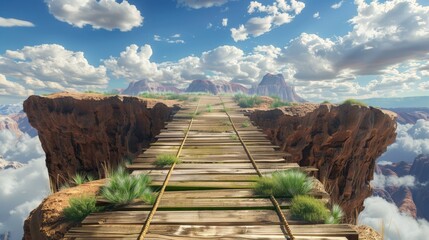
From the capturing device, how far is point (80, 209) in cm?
404

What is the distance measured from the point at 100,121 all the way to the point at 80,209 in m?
17.6

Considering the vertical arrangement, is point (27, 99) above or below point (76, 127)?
above

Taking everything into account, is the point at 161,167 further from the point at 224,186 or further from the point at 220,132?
the point at 220,132

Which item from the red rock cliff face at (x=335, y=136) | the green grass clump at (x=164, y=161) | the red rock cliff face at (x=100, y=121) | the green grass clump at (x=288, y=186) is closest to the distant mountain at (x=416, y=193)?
the red rock cliff face at (x=335, y=136)

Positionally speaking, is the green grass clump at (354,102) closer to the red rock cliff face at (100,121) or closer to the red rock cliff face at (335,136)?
the red rock cliff face at (335,136)

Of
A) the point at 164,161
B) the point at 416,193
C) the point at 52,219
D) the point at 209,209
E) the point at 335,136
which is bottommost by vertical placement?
the point at 416,193

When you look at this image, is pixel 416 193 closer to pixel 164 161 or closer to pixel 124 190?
pixel 164 161

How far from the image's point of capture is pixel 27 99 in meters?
21.1

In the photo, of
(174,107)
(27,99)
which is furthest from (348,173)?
(27,99)

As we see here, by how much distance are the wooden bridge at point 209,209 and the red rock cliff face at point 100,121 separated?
12344 millimetres

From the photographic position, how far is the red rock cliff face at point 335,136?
1625 centimetres

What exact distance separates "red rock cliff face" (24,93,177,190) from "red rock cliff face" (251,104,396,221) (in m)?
7.27

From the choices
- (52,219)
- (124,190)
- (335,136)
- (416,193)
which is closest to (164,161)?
(124,190)

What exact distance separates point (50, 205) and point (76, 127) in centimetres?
1836
